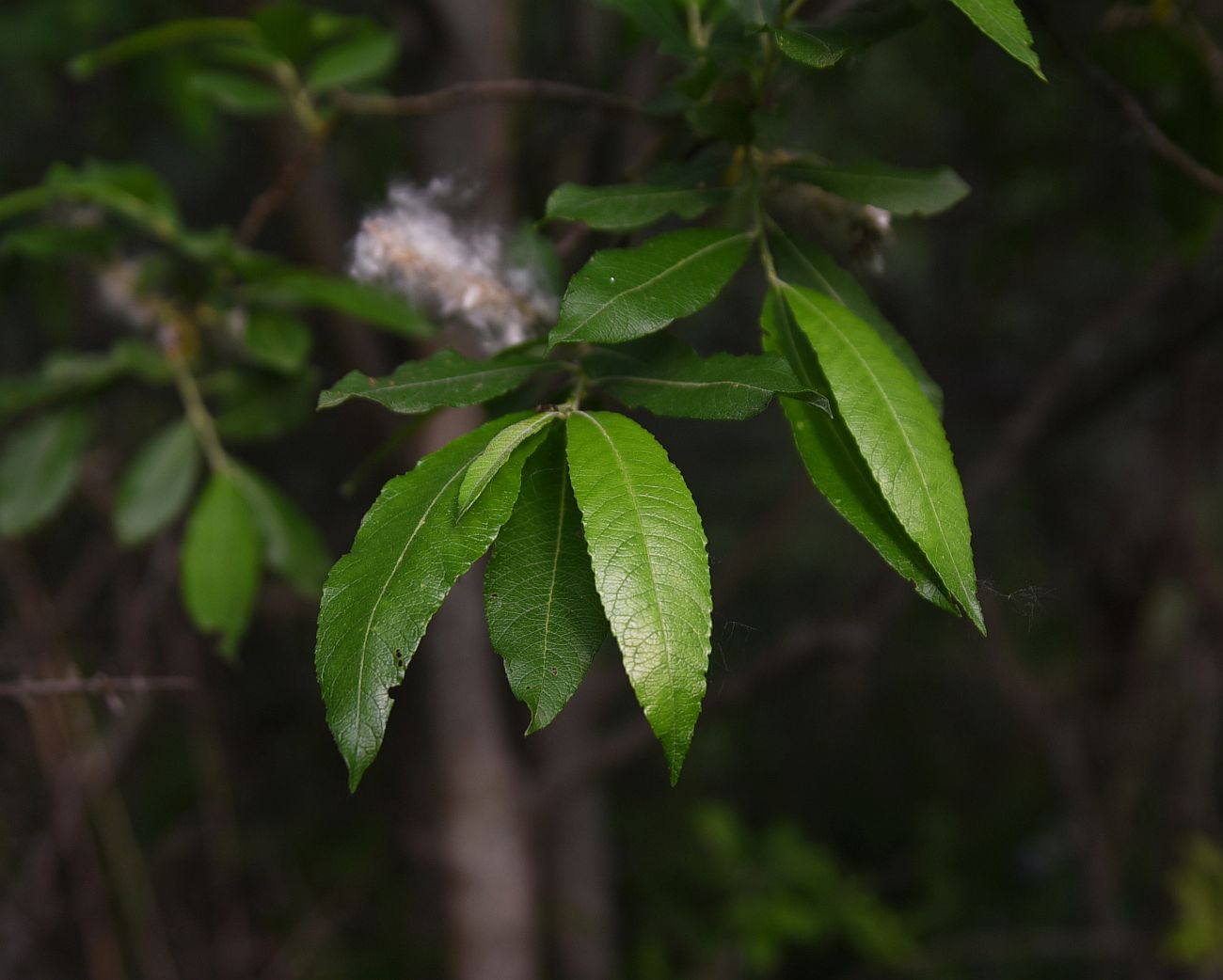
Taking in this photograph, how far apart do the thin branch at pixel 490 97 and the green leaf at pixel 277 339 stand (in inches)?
9.3

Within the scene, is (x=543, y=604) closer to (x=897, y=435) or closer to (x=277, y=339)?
(x=897, y=435)

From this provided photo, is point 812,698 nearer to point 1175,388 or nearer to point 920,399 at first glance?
point 1175,388

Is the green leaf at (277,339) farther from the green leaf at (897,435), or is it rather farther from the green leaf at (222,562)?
the green leaf at (897,435)

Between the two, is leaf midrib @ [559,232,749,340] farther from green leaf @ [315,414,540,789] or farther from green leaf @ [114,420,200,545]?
green leaf @ [114,420,200,545]

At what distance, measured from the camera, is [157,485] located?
121 centimetres

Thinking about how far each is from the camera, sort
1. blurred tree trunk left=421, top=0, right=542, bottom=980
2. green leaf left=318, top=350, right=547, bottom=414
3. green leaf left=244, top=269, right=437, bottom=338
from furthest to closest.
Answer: blurred tree trunk left=421, top=0, right=542, bottom=980
green leaf left=244, top=269, right=437, bottom=338
green leaf left=318, top=350, right=547, bottom=414

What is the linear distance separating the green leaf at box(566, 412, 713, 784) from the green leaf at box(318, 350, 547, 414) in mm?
102

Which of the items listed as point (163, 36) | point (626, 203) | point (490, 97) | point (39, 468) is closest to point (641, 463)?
point (626, 203)

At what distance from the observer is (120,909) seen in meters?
3.38

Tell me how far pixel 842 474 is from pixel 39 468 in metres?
1.05

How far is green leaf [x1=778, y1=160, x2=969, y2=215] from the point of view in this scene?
0.62 metres

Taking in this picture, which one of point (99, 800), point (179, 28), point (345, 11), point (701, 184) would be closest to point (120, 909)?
point (99, 800)

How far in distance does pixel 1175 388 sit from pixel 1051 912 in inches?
94.8

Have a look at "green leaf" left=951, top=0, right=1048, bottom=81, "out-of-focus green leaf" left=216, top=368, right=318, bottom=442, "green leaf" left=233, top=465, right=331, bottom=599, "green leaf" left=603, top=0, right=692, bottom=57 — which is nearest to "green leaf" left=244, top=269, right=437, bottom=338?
"out-of-focus green leaf" left=216, top=368, right=318, bottom=442
